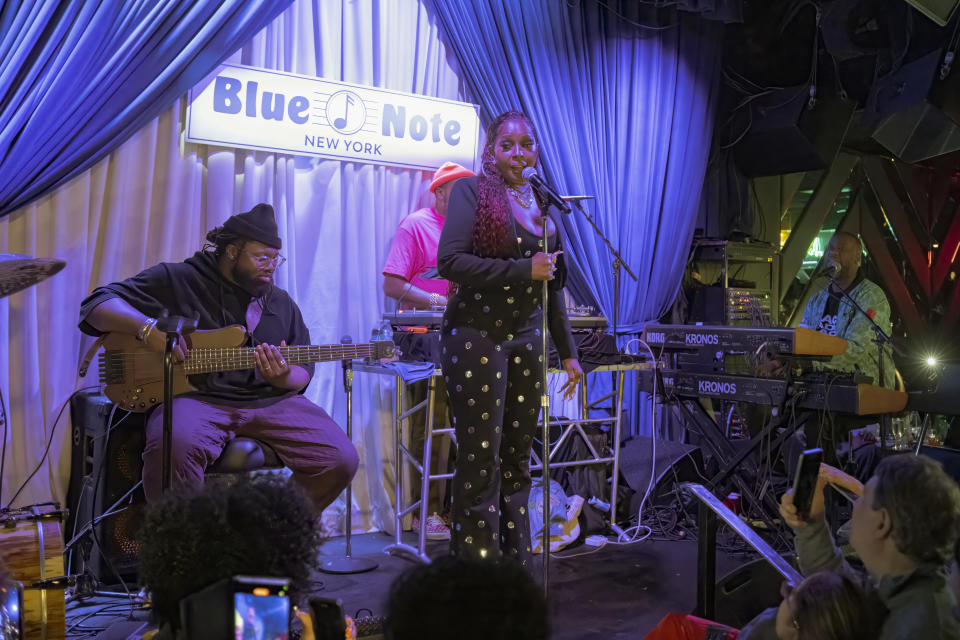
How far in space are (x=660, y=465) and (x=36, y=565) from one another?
3.07 m

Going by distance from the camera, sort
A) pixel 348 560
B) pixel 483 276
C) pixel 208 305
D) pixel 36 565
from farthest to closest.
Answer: pixel 348 560 < pixel 208 305 < pixel 483 276 < pixel 36 565

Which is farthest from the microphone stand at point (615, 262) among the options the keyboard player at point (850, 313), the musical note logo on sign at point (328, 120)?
the keyboard player at point (850, 313)

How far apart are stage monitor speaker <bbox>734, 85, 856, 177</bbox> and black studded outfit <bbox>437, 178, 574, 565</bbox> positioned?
11.9 ft

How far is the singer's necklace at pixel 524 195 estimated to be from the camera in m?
2.75

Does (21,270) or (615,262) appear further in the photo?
(615,262)

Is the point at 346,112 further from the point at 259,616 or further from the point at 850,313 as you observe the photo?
the point at 259,616

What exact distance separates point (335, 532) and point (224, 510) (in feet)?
9.61


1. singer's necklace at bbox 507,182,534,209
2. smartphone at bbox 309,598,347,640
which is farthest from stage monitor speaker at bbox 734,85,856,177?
smartphone at bbox 309,598,347,640

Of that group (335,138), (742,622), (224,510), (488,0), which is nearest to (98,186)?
(335,138)

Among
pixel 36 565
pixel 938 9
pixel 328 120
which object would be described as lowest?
pixel 36 565

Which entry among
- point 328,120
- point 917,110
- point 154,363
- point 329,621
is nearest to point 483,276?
point 154,363

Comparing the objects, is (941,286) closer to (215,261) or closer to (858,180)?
(858,180)

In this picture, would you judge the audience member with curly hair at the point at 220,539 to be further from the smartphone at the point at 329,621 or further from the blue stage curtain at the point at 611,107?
the blue stage curtain at the point at 611,107

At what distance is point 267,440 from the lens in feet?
9.88
